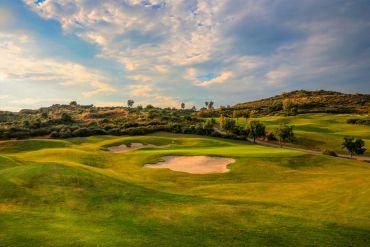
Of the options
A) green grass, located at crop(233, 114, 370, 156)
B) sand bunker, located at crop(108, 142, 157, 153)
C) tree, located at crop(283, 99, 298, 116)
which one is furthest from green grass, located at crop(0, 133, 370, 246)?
tree, located at crop(283, 99, 298, 116)

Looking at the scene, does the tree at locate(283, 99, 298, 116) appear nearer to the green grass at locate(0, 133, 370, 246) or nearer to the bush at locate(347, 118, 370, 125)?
the bush at locate(347, 118, 370, 125)

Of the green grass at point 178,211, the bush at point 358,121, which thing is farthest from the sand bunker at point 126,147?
the bush at point 358,121

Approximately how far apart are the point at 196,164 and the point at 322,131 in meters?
84.6

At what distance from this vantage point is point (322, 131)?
109 meters

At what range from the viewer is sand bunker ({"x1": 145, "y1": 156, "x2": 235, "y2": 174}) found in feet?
120

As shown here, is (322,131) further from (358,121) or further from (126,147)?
(126,147)

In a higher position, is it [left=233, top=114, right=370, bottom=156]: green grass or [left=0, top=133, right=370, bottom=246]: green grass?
[left=233, top=114, right=370, bottom=156]: green grass

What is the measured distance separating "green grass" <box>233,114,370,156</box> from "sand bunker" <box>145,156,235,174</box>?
50120 millimetres

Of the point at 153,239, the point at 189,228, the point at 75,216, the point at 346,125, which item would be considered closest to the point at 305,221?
the point at 189,228

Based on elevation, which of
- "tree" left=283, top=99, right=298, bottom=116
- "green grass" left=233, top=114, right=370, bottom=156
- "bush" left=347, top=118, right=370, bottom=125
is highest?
"tree" left=283, top=99, right=298, bottom=116

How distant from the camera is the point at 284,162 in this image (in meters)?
40.5

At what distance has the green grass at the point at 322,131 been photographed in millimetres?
84000

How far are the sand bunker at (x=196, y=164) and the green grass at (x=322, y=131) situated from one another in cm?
5012

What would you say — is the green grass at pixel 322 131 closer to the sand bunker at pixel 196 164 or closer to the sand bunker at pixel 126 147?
the sand bunker at pixel 126 147
